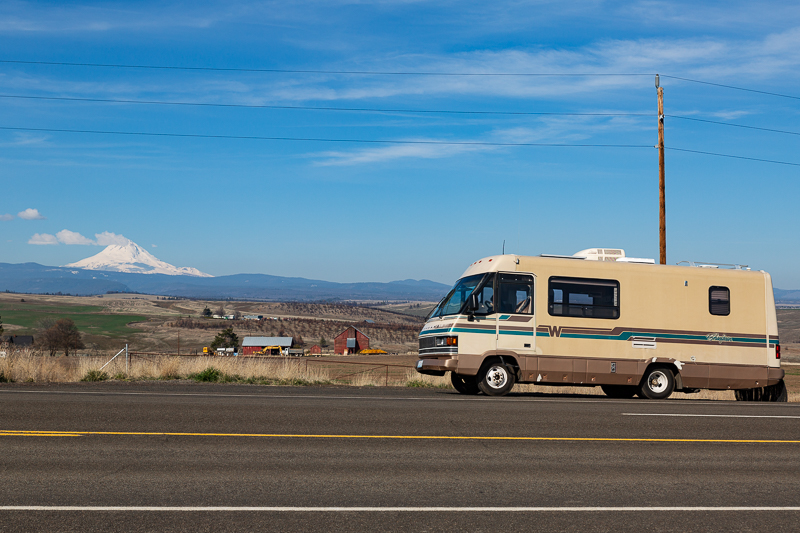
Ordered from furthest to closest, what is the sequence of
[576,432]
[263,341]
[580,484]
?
[263,341], [576,432], [580,484]

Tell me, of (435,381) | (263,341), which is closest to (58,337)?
(263,341)

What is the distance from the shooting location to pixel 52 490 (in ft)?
21.4

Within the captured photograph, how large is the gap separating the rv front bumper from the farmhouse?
100725mm

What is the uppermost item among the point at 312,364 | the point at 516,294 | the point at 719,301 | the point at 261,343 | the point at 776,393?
the point at 516,294

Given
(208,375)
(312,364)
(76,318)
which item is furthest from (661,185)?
(76,318)

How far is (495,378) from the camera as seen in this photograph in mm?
16094

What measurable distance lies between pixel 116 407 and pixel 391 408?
4561 mm

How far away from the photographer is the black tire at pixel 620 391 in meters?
17.5

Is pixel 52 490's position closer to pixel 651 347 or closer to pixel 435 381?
pixel 651 347

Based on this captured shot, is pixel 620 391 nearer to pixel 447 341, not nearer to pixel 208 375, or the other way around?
pixel 447 341

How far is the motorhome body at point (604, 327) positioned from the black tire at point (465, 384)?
0.03 meters

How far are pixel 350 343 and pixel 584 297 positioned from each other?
106m

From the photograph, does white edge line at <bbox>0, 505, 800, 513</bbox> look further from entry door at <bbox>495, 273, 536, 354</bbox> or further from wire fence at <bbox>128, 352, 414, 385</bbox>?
wire fence at <bbox>128, 352, 414, 385</bbox>

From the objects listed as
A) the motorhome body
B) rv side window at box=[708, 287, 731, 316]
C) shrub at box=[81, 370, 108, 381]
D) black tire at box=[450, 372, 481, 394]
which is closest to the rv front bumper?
the motorhome body
